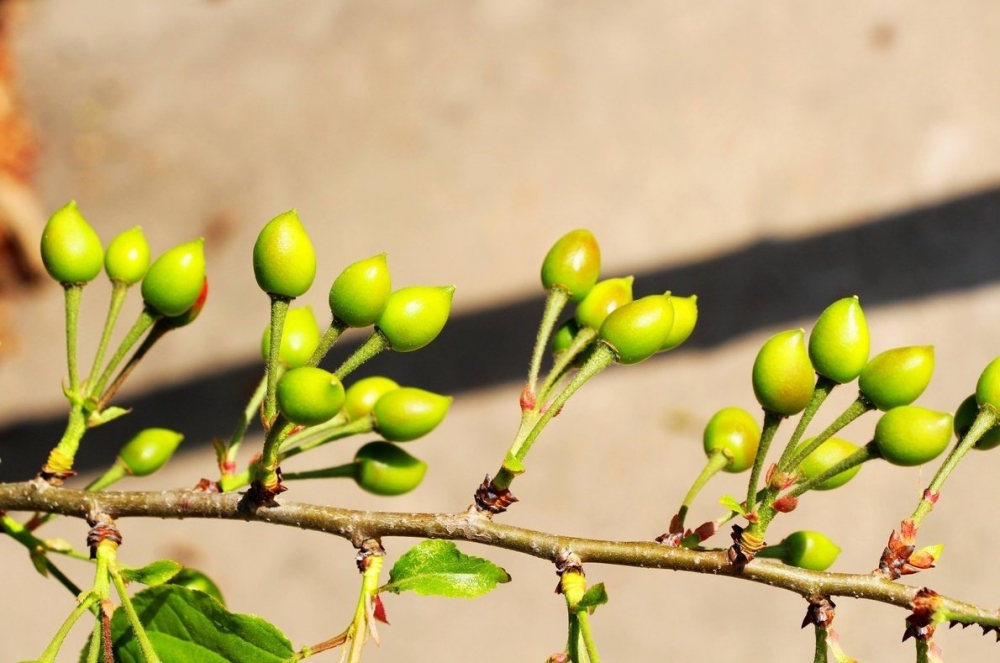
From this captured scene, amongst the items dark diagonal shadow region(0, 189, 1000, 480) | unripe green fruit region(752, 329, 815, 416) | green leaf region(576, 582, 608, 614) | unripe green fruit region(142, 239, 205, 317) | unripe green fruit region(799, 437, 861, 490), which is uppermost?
Answer: dark diagonal shadow region(0, 189, 1000, 480)

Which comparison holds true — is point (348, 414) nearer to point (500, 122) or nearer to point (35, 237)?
point (500, 122)

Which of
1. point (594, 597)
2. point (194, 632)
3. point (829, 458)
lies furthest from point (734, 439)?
point (194, 632)

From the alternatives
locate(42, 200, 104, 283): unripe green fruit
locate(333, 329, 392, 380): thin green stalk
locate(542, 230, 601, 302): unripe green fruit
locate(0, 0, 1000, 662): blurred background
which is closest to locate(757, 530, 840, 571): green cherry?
locate(542, 230, 601, 302): unripe green fruit

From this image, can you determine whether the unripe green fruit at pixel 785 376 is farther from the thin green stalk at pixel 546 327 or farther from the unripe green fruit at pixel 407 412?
the unripe green fruit at pixel 407 412

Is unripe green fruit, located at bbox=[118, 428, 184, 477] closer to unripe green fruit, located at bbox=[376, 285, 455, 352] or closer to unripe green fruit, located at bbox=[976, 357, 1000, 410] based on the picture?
unripe green fruit, located at bbox=[376, 285, 455, 352]

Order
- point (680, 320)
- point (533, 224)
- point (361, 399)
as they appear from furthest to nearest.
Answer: point (533, 224) → point (361, 399) → point (680, 320)

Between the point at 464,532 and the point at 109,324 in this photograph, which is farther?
the point at 109,324

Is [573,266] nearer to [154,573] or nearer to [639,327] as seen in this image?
[639,327]
